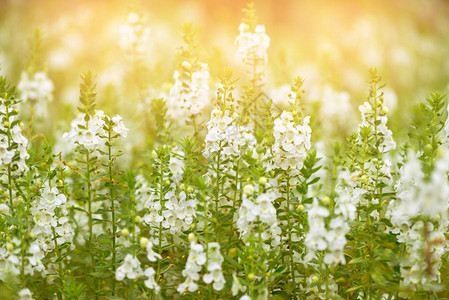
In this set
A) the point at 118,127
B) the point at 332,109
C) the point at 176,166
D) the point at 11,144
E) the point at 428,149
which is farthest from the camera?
the point at 332,109

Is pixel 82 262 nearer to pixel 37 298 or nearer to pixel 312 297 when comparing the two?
pixel 37 298

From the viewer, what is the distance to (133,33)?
16.4ft

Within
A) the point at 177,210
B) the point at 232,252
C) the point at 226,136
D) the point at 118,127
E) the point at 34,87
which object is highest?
the point at 34,87

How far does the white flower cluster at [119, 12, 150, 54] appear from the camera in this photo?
16.3 ft

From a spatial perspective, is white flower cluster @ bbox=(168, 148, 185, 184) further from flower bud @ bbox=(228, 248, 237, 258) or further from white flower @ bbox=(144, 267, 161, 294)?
white flower @ bbox=(144, 267, 161, 294)

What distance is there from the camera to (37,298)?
2.82m

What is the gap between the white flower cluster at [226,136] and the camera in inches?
110

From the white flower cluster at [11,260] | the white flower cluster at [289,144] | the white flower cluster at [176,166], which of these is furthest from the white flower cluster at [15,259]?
the white flower cluster at [289,144]

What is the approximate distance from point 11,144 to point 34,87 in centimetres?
244

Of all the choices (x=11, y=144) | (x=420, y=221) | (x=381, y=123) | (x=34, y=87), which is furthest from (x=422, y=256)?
(x=34, y=87)

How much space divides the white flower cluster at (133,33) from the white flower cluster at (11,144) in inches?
93.8

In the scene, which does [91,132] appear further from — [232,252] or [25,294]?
[232,252]

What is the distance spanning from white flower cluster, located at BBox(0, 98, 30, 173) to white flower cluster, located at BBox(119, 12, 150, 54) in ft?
7.82

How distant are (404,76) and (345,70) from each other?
1410 mm
